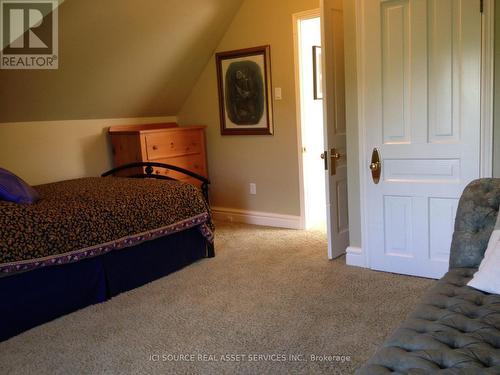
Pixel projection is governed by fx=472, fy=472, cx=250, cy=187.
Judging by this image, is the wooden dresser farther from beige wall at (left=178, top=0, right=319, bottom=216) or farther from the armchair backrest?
the armchair backrest

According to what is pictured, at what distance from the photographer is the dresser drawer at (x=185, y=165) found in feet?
15.9

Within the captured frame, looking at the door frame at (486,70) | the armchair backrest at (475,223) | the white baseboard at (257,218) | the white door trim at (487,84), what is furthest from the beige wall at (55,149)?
the armchair backrest at (475,223)

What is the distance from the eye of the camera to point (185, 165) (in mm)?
5094

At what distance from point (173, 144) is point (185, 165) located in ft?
0.90

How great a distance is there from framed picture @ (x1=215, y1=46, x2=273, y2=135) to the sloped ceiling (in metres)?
0.31

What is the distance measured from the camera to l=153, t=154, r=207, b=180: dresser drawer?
15.9 ft

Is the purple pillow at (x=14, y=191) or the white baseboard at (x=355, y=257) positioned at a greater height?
the purple pillow at (x=14, y=191)

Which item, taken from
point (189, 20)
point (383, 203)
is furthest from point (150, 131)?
point (383, 203)

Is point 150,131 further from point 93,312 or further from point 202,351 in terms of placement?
point 202,351

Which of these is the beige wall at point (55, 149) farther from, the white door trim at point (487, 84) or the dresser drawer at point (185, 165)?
the white door trim at point (487, 84)

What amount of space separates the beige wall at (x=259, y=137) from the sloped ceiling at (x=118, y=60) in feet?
0.64

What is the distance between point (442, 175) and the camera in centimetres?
316

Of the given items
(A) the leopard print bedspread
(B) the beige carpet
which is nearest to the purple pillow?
(A) the leopard print bedspread

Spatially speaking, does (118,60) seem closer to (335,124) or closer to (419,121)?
(335,124)
